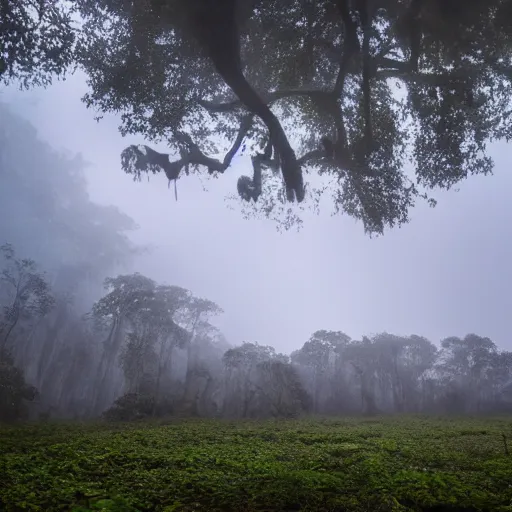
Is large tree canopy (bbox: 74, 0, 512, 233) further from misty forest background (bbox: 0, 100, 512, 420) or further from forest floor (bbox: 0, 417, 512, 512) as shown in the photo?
misty forest background (bbox: 0, 100, 512, 420)

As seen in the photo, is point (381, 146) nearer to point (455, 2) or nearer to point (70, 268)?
point (455, 2)

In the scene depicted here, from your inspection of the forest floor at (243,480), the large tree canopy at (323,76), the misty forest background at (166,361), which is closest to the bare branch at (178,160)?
the large tree canopy at (323,76)

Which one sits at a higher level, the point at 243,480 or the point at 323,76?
the point at 323,76

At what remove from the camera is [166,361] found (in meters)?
44.6

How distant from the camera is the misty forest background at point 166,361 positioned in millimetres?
38094

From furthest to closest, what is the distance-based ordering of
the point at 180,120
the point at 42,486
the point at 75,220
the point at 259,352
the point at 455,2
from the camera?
1. the point at 75,220
2. the point at 259,352
3. the point at 180,120
4. the point at 455,2
5. the point at 42,486

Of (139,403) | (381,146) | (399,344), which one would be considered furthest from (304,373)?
(381,146)

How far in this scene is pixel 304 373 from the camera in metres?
56.7

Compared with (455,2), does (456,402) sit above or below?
below

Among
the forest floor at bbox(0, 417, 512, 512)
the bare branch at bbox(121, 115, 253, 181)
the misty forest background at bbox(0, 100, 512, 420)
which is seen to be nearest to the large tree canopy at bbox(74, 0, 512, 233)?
the bare branch at bbox(121, 115, 253, 181)

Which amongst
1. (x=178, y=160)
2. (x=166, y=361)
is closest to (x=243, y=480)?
(x=178, y=160)

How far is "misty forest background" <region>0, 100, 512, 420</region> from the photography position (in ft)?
125

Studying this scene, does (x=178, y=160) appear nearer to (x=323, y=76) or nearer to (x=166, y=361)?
(x=323, y=76)

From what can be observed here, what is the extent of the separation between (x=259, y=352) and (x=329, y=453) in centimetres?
4198
